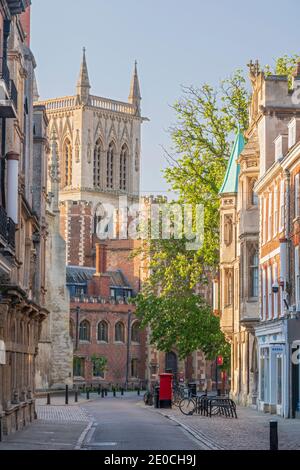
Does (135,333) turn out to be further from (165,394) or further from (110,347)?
(165,394)

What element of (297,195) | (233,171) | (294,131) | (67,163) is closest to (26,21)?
(233,171)

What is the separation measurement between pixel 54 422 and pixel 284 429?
8386 millimetres

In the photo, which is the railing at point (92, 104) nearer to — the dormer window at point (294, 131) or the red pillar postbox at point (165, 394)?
the red pillar postbox at point (165, 394)

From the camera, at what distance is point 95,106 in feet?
515

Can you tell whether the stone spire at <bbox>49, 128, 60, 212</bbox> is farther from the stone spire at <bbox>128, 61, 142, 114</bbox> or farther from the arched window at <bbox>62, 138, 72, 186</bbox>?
the stone spire at <bbox>128, 61, 142, 114</bbox>

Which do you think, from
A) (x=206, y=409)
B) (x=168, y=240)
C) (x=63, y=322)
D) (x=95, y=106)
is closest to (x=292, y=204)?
(x=206, y=409)

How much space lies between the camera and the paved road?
28.8 m

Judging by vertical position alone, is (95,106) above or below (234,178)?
above

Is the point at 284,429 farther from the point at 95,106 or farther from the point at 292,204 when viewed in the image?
the point at 95,106

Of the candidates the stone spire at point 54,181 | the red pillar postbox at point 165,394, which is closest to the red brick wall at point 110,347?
the stone spire at point 54,181

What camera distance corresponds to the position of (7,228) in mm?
31297

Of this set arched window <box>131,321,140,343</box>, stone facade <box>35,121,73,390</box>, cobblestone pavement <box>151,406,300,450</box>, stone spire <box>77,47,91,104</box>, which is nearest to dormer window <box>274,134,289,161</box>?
cobblestone pavement <box>151,406,300,450</box>

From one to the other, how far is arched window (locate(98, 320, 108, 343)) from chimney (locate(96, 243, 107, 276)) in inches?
285

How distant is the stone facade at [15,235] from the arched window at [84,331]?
221 ft
